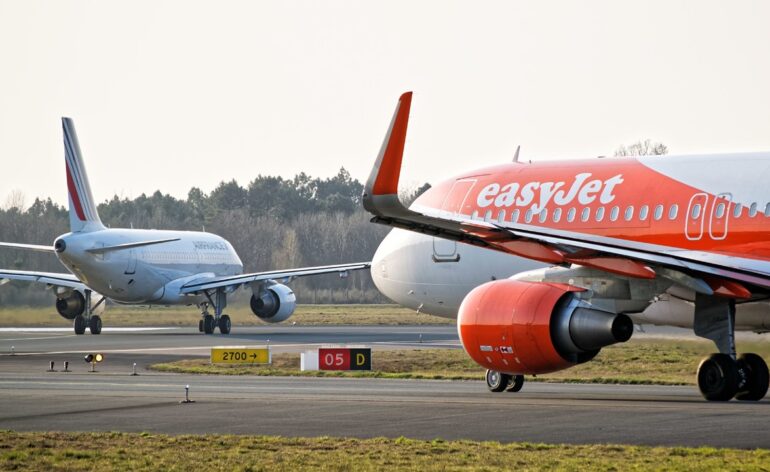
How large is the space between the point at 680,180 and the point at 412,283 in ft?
24.7

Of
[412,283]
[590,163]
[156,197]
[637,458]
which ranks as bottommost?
[637,458]

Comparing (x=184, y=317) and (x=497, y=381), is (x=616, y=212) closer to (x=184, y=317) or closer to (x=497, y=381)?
(x=497, y=381)

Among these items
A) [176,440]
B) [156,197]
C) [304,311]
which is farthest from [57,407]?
[156,197]

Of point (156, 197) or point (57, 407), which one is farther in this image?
point (156, 197)

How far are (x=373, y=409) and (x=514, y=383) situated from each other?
4.69 metres

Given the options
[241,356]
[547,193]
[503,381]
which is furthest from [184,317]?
[547,193]

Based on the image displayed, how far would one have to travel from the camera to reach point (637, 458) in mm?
15250

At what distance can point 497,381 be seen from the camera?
25.6 m

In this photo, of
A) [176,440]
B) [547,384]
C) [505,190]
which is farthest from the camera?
[547,384]

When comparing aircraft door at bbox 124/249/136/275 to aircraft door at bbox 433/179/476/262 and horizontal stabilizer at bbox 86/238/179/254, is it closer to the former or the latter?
horizontal stabilizer at bbox 86/238/179/254

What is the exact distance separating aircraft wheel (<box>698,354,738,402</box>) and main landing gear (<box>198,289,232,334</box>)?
40562 mm

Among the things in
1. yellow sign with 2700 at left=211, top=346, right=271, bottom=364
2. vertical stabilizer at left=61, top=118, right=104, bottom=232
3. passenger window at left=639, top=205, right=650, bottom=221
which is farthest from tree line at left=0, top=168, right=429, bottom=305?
passenger window at left=639, top=205, right=650, bottom=221

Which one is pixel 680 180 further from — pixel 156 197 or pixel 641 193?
pixel 156 197

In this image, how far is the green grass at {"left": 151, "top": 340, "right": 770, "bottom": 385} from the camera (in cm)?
3095
